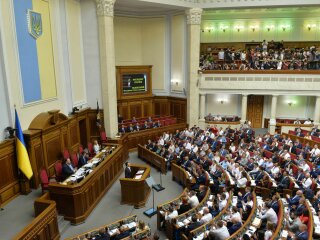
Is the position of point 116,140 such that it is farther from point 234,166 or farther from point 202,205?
point 202,205

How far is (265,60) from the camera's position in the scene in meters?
17.4

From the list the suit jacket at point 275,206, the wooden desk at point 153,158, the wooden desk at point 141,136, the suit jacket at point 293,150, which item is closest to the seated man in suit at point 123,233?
the suit jacket at point 275,206

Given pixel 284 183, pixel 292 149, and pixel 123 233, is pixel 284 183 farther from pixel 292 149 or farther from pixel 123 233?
pixel 123 233

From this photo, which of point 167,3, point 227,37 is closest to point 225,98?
point 227,37

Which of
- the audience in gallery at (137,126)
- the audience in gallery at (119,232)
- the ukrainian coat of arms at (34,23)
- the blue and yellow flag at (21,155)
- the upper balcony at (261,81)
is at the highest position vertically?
the ukrainian coat of arms at (34,23)

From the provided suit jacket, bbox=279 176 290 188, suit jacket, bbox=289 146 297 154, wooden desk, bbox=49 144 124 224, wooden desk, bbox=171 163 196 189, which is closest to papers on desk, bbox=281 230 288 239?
suit jacket, bbox=279 176 290 188

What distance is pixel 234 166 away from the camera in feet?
34.3

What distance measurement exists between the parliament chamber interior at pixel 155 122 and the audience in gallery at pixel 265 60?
0.27 feet

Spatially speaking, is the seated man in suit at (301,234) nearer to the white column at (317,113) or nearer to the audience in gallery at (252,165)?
the audience in gallery at (252,165)

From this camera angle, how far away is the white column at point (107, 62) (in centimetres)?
1334

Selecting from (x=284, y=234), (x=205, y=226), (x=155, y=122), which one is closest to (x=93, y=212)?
(x=205, y=226)

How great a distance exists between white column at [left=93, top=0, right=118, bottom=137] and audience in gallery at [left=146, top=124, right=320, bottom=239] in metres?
2.49

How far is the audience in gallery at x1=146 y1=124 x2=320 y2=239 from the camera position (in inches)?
300

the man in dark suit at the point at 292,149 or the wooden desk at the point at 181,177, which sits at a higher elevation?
the man in dark suit at the point at 292,149
